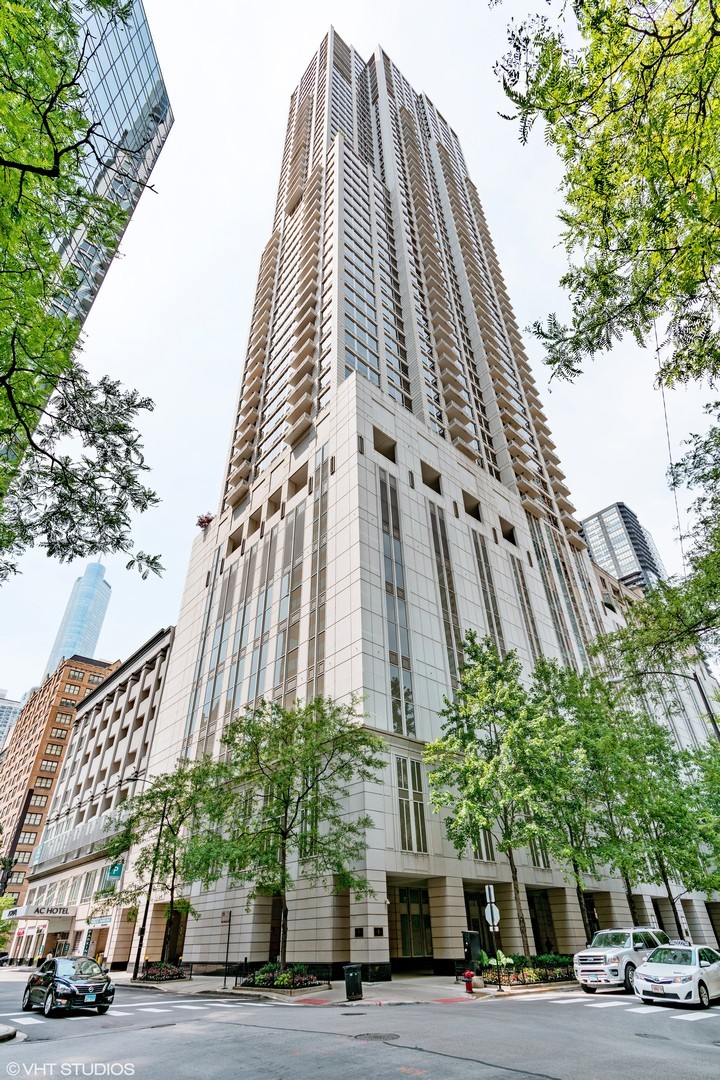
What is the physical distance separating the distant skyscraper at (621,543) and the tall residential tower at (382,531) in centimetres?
9074

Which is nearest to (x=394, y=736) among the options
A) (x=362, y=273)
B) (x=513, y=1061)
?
(x=513, y=1061)

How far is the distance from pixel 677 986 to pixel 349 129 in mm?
92967

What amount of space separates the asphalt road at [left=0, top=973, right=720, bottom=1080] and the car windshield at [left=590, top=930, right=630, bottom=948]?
16.2 feet

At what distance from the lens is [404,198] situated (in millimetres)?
72812

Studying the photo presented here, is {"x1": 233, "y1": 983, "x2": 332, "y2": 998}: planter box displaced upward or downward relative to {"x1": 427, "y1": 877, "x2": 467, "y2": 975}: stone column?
downward

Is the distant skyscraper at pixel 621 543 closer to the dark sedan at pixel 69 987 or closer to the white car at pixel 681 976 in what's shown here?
the white car at pixel 681 976

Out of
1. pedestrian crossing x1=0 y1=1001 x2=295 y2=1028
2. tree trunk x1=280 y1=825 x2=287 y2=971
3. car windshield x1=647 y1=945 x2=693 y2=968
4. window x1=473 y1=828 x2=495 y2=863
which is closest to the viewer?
pedestrian crossing x1=0 y1=1001 x2=295 y2=1028

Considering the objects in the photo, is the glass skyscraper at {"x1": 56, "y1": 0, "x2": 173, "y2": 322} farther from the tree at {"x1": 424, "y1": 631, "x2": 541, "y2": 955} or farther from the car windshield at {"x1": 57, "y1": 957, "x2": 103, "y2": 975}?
the tree at {"x1": 424, "y1": 631, "x2": 541, "y2": 955}

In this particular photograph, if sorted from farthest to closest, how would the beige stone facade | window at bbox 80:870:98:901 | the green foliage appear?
the green foliage, window at bbox 80:870:98:901, the beige stone facade

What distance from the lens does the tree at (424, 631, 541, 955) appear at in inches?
920

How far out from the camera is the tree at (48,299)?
7074 mm

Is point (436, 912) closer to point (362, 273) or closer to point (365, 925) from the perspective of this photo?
point (365, 925)

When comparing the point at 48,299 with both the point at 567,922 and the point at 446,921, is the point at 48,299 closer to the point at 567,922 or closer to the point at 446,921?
the point at 446,921

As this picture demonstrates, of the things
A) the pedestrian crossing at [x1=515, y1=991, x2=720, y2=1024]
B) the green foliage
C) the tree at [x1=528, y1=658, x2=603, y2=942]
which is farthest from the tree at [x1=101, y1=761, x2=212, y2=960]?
the green foliage
